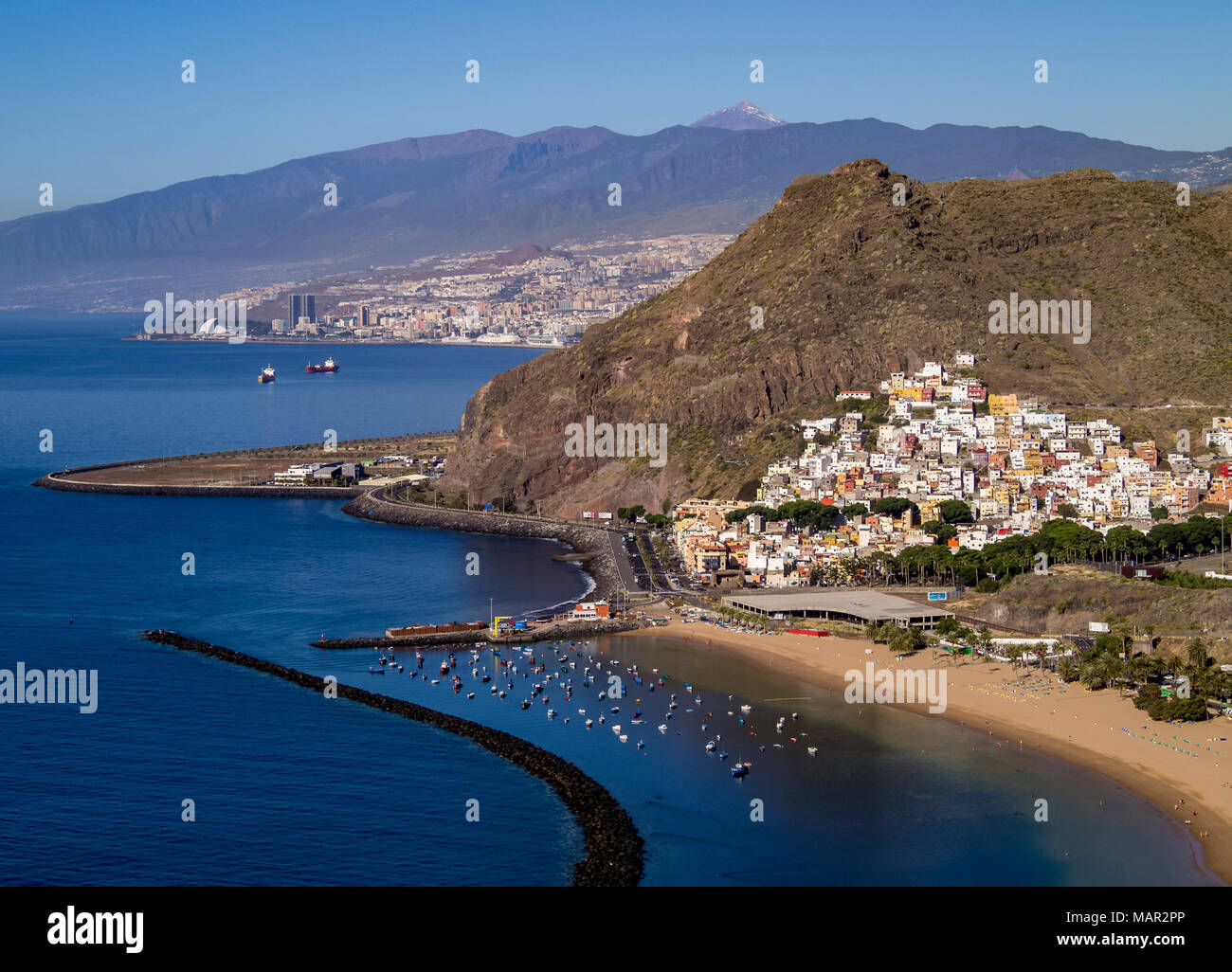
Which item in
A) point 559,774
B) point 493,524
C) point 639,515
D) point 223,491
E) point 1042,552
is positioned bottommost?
point 559,774

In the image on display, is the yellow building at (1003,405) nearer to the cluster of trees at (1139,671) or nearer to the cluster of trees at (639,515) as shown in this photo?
the cluster of trees at (639,515)

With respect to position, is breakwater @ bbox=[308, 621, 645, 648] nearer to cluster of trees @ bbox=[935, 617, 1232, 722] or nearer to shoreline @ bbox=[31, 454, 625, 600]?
shoreline @ bbox=[31, 454, 625, 600]

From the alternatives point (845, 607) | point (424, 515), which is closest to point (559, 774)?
point (845, 607)

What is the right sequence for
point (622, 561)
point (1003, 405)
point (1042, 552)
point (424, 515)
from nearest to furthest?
point (1042, 552) → point (622, 561) → point (1003, 405) → point (424, 515)

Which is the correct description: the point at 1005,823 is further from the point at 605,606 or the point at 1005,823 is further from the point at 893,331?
the point at 893,331

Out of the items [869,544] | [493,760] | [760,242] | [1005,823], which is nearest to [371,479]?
[760,242]

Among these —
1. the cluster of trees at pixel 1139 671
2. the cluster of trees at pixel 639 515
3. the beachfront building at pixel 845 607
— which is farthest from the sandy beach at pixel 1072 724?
the cluster of trees at pixel 639 515

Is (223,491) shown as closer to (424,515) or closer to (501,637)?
(424,515)
